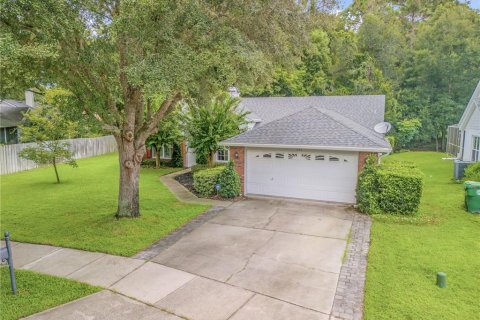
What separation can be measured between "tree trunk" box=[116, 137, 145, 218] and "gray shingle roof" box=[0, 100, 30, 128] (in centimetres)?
1664

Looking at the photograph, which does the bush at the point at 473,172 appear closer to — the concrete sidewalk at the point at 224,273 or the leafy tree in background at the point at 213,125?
the concrete sidewalk at the point at 224,273

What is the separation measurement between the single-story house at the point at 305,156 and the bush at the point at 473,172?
508 centimetres

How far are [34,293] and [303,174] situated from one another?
9.59m

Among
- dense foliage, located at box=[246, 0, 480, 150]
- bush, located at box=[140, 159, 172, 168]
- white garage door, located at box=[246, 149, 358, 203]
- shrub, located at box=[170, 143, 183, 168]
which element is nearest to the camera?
white garage door, located at box=[246, 149, 358, 203]

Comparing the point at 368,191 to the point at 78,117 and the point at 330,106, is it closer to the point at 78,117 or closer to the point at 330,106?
the point at 78,117

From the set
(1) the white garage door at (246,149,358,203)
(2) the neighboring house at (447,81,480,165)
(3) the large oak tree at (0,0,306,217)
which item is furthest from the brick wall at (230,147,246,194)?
(2) the neighboring house at (447,81,480,165)

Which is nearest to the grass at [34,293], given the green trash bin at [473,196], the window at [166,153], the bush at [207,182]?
the bush at [207,182]

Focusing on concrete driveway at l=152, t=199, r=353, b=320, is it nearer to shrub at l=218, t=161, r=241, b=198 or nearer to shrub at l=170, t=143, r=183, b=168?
shrub at l=218, t=161, r=241, b=198

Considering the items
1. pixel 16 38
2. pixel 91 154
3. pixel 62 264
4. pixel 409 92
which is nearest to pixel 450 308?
pixel 62 264

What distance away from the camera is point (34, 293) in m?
6.22

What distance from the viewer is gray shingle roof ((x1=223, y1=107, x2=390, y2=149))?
12127 millimetres

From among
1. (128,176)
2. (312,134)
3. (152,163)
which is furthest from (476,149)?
(152,163)

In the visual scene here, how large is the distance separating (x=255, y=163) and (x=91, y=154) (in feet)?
62.3

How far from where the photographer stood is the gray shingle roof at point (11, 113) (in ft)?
77.5
